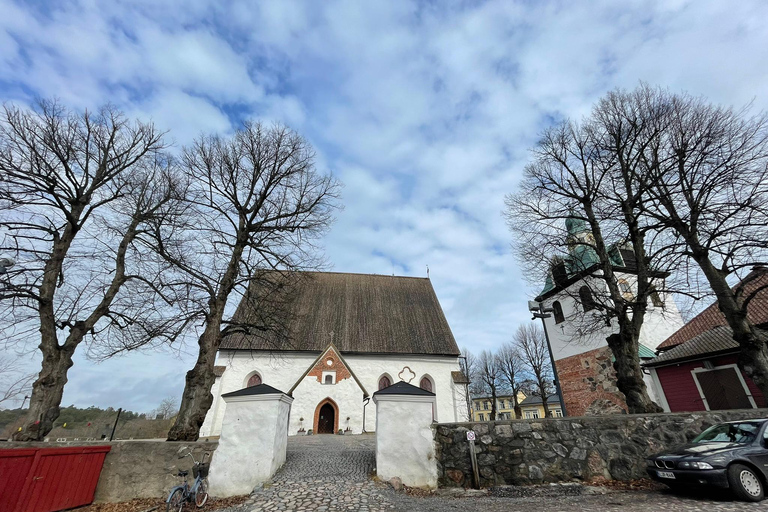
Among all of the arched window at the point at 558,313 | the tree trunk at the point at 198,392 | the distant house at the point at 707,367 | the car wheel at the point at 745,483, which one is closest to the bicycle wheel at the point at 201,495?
the tree trunk at the point at 198,392

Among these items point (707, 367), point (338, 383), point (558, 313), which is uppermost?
point (558, 313)

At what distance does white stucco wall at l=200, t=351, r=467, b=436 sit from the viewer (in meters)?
19.6

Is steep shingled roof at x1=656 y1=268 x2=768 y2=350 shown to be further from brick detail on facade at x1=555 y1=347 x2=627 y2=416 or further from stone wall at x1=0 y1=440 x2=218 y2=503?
stone wall at x1=0 y1=440 x2=218 y2=503

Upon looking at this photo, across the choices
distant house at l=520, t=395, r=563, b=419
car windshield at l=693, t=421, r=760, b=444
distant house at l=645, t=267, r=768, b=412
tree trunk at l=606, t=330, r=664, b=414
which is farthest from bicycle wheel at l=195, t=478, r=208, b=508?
distant house at l=520, t=395, r=563, b=419

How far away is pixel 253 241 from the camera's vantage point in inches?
481

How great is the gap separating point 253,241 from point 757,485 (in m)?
13.5

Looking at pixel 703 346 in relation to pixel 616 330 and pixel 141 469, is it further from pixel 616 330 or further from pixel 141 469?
pixel 141 469

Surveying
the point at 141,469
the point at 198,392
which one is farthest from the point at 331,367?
the point at 141,469

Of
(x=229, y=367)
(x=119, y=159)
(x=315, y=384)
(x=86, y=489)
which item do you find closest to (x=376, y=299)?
(x=315, y=384)

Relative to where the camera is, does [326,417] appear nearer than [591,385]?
No

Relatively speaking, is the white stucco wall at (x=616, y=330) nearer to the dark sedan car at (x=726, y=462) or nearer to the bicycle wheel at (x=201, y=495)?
the dark sedan car at (x=726, y=462)

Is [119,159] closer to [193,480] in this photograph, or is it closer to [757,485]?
[193,480]

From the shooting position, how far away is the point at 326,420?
19750mm

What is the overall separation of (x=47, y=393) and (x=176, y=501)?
203 inches
